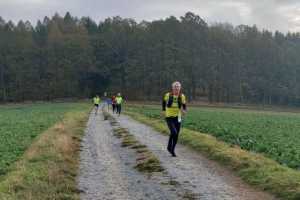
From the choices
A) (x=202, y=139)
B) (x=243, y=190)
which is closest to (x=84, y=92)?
(x=202, y=139)

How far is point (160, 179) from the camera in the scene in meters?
10.6

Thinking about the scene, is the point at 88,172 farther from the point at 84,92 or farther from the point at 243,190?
the point at 84,92

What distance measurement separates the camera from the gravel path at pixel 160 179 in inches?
360

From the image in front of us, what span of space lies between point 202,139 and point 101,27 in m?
114

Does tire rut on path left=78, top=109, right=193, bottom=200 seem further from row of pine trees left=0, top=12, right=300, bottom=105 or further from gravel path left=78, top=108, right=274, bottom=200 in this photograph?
row of pine trees left=0, top=12, right=300, bottom=105

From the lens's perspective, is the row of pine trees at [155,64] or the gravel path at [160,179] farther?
the row of pine trees at [155,64]

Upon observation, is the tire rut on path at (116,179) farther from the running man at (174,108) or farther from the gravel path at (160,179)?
the running man at (174,108)

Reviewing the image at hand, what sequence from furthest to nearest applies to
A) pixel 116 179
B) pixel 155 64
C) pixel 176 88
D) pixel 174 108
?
pixel 155 64, pixel 174 108, pixel 176 88, pixel 116 179

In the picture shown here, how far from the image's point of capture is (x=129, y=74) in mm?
99750

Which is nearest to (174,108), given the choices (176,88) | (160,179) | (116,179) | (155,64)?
(176,88)

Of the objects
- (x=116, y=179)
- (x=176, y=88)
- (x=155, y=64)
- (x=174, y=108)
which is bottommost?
(x=116, y=179)

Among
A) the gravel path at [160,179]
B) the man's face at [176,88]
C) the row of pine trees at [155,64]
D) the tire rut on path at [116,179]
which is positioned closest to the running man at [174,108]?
the man's face at [176,88]

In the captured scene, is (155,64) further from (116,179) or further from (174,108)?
(116,179)

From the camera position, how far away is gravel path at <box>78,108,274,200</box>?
914 cm
